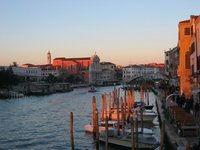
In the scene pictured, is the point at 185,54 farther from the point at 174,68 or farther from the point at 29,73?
the point at 29,73

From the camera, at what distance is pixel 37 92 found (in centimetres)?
8119

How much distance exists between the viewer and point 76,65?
14688cm

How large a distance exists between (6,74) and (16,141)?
5456 centimetres

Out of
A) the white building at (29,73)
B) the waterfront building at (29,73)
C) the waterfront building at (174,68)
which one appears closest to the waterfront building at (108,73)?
the white building at (29,73)

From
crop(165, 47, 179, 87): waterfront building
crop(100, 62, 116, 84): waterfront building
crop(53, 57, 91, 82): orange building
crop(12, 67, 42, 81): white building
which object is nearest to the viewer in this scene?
crop(165, 47, 179, 87): waterfront building

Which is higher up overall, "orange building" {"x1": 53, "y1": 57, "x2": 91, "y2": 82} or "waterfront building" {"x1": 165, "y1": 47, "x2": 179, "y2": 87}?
"orange building" {"x1": 53, "y1": 57, "x2": 91, "y2": 82}

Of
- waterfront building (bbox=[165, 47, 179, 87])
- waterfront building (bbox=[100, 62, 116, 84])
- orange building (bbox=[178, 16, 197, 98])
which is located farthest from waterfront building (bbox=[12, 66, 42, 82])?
orange building (bbox=[178, 16, 197, 98])

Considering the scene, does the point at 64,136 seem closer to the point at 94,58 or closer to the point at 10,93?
the point at 10,93

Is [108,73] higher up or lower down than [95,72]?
lower down

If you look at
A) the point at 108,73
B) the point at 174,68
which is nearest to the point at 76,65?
the point at 108,73

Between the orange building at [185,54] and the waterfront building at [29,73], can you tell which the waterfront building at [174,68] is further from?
the waterfront building at [29,73]

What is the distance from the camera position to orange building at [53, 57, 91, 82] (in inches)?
5699

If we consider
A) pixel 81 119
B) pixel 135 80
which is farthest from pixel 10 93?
pixel 135 80

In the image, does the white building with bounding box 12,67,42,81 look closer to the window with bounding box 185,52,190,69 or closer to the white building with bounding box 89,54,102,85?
the white building with bounding box 89,54,102,85
